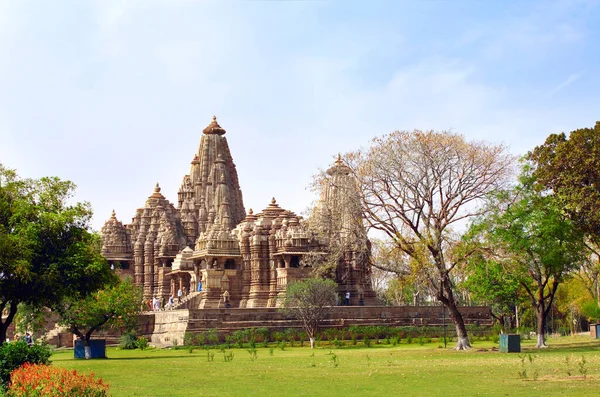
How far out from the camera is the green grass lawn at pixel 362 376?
18.3m

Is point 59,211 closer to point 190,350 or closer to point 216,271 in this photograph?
point 190,350

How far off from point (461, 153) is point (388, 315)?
19.6 meters

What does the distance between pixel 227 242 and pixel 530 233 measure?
30.1 metres

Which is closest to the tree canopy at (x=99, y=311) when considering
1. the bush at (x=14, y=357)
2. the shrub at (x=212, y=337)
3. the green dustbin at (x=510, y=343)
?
the shrub at (x=212, y=337)

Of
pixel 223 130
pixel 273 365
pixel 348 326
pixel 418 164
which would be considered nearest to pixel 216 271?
pixel 348 326

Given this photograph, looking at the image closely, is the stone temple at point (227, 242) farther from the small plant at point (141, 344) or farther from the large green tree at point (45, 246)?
the large green tree at point (45, 246)

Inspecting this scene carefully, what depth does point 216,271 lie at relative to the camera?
58.4 metres

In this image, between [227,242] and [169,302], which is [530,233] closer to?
[227,242]

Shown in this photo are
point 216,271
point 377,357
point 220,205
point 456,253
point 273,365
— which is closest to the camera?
point 273,365

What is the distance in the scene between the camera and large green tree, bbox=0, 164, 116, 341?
29359 mm

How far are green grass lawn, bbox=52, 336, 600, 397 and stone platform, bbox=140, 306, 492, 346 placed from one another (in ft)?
49.7

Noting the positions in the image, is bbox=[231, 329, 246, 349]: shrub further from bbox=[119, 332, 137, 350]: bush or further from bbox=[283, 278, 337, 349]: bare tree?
bbox=[119, 332, 137, 350]: bush

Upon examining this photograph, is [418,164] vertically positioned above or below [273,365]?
above

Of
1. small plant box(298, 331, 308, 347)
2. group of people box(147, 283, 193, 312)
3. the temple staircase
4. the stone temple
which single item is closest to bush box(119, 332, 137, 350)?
the stone temple
